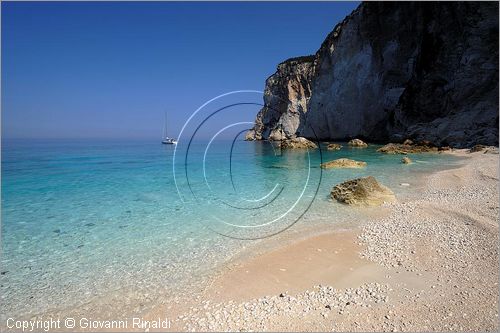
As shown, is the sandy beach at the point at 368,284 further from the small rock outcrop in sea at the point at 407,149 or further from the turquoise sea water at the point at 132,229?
the small rock outcrop in sea at the point at 407,149

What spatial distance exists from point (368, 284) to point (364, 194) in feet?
20.7

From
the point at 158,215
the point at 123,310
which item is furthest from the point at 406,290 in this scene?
the point at 158,215

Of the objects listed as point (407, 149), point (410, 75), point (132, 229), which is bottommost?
point (132, 229)

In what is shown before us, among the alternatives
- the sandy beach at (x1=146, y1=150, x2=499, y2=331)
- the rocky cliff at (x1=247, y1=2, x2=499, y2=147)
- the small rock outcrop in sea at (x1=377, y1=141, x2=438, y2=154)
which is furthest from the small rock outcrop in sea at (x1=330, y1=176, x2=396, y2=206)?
the rocky cliff at (x1=247, y1=2, x2=499, y2=147)

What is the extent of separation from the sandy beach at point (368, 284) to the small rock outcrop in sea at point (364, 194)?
7.75 feet

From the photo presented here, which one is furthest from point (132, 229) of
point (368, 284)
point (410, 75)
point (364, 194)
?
point (410, 75)

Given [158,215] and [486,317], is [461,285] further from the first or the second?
[158,215]

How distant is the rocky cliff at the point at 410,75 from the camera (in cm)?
3397

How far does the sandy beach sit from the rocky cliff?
32.8 m

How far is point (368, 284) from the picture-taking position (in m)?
5.14

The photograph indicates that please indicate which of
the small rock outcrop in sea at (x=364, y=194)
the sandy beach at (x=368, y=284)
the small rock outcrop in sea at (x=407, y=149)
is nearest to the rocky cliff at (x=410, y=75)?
the small rock outcrop in sea at (x=407, y=149)

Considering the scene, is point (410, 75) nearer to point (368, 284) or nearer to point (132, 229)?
point (132, 229)

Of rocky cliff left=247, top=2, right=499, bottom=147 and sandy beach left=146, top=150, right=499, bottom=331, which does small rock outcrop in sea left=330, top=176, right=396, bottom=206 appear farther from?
rocky cliff left=247, top=2, right=499, bottom=147

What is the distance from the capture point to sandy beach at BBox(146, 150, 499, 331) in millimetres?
4219
